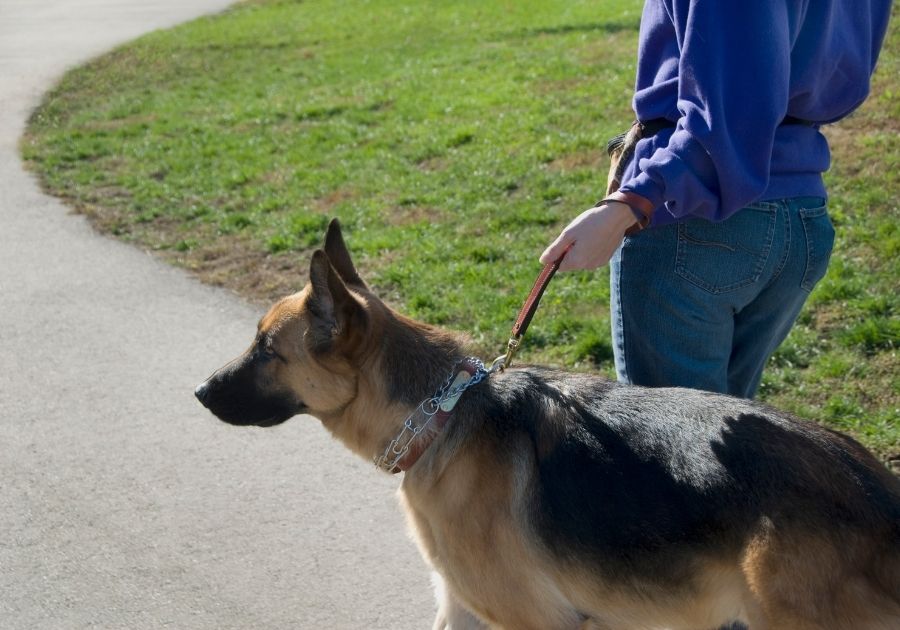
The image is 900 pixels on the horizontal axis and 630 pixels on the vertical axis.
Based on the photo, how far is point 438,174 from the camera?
9906 mm

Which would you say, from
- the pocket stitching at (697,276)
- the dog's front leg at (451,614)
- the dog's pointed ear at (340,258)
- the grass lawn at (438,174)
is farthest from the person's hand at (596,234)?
the grass lawn at (438,174)

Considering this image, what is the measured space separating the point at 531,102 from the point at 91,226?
5.04m

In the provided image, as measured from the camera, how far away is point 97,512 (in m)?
4.94

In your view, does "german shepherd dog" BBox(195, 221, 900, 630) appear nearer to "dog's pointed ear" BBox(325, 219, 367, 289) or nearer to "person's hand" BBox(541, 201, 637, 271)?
"dog's pointed ear" BBox(325, 219, 367, 289)

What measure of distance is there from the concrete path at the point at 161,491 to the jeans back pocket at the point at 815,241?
2.02 m

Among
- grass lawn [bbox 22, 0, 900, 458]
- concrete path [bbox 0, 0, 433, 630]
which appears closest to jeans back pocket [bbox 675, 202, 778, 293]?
concrete path [bbox 0, 0, 433, 630]

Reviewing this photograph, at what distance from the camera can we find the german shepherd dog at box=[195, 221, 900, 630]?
9.34ft

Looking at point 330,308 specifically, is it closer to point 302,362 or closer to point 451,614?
point 302,362

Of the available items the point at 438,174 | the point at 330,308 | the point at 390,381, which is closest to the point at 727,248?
the point at 390,381

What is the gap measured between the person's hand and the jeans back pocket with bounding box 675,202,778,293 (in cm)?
32

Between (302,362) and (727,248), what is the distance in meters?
1.50

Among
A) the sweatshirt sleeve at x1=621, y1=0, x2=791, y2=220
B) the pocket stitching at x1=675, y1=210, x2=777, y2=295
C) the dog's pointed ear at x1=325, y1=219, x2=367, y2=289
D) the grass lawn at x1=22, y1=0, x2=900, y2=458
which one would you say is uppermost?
the sweatshirt sleeve at x1=621, y1=0, x2=791, y2=220

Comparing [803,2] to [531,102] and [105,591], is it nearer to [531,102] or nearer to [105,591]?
[105,591]

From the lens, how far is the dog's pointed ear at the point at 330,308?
11.5 ft
